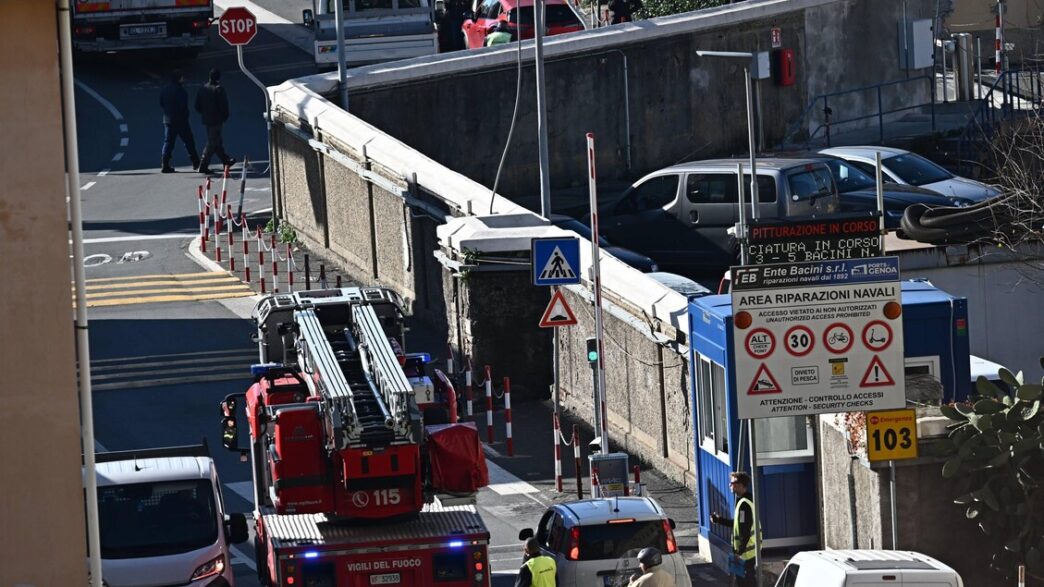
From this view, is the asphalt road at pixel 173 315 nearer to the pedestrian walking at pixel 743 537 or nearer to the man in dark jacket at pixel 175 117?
the man in dark jacket at pixel 175 117

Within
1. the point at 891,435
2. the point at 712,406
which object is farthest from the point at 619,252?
the point at 891,435

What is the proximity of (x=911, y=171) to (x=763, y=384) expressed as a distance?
16.6 metres

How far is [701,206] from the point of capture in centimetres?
2933

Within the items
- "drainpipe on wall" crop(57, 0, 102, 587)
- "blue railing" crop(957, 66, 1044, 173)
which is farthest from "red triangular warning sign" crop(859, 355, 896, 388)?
"blue railing" crop(957, 66, 1044, 173)

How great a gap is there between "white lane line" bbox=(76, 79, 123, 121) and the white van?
3049 cm

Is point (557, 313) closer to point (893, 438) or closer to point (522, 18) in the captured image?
point (893, 438)

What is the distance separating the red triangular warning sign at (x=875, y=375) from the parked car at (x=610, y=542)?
6.88ft

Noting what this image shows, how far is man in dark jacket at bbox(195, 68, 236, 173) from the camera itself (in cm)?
3591

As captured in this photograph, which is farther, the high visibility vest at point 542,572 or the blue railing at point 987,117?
the blue railing at point 987,117

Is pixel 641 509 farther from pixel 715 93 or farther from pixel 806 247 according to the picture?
pixel 715 93

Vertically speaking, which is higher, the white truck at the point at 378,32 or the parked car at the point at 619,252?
the white truck at the point at 378,32

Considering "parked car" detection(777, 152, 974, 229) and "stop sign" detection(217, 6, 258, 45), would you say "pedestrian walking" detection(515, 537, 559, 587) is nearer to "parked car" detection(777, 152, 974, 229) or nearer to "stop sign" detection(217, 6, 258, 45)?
"parked car" detection(777, 152, 974, 229)

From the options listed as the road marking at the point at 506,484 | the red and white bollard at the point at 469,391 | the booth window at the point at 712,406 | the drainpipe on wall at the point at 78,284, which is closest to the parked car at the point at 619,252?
the red and white bollard at the point at 469,391

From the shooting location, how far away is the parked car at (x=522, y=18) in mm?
42656
